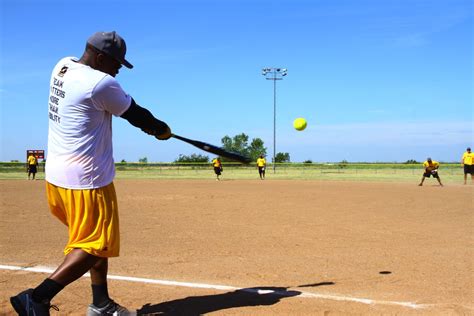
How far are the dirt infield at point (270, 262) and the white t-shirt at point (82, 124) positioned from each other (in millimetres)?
1231

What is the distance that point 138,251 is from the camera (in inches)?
245

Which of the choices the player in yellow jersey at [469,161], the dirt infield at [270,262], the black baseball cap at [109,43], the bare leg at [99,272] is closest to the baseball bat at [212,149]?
the black baseball cap at [109,43]

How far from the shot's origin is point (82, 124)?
3221mm

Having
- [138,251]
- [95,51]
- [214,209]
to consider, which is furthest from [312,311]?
[214,209]

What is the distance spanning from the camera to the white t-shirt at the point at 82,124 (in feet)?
10.4

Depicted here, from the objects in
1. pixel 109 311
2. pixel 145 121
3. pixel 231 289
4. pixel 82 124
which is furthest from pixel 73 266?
pixel 231 289

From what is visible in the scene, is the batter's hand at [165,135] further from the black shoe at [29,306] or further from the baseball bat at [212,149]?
the black shoe at [29,306]

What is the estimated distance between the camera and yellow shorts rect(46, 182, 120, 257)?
3207mm

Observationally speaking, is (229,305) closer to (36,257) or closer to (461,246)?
(36,257)

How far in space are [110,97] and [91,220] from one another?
0.83 m

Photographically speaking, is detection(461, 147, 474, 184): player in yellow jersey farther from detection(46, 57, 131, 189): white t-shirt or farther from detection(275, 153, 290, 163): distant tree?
detection(275, 153, 290, 163): distant tree

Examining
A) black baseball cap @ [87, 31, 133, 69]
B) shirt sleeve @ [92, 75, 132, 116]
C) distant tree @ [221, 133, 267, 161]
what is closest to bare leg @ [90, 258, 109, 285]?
shirt sleeve @ [92, 75, 132, 116]

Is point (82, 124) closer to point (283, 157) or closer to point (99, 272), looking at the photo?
point (99, 272)

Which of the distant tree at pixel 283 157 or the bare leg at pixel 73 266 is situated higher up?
the distant tree at pixel 283 157
